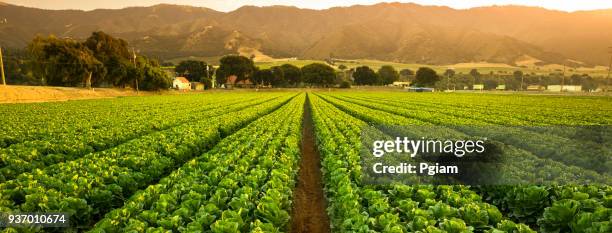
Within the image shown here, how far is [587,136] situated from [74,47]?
73.6 m

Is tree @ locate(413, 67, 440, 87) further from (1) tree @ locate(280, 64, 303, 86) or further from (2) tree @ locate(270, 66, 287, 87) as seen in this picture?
(2) tree @ locate(270, 66, 287, 87)

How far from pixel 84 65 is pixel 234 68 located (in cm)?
6600

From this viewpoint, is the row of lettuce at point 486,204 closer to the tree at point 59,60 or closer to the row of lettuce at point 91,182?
the row of lettuce at point 91,182

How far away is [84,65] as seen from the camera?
65875mm

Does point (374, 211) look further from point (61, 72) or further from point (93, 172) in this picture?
point (61, 72)

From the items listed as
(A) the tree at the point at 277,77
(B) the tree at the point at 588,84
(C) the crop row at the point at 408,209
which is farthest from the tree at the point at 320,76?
(C) the crop row at the point at 408,209

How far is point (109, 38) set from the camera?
79.7 metres

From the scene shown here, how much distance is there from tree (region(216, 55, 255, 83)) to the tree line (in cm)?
4401

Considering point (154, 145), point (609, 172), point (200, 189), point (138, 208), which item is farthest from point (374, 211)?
point (154, 145)

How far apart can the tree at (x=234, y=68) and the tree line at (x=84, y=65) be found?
44015 millimetres

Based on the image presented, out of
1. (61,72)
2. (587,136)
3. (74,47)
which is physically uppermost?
(74,47)

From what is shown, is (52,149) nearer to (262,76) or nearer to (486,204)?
(486,204)

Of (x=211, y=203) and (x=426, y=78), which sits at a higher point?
(x=426, y=78)

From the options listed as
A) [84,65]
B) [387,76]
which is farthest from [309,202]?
[387,76]
